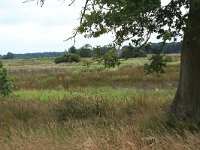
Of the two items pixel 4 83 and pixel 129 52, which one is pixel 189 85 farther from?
pixel 4 83

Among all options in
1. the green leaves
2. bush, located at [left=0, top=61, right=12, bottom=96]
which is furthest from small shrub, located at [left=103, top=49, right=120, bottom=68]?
bush, located at [left=0, top=61, right=12, bottom=96]

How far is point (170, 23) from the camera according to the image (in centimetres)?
1029

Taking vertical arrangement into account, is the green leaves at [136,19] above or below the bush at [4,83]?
above

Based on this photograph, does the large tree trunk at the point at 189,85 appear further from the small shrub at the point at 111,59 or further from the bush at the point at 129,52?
the small shrub at the point at 111,59

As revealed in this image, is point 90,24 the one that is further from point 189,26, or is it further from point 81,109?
point 81,109

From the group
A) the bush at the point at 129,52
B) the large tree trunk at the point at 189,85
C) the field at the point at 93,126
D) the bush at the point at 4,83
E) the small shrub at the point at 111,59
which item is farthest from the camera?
the bush at the point at 4,83

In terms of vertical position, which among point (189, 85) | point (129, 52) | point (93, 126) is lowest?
point (93, 126)

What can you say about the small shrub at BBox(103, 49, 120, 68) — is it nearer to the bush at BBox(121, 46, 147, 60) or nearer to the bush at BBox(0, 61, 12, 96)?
the bush at BBox(121, 46, 147, 60)

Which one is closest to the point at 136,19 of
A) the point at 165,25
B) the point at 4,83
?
the point at 165,25

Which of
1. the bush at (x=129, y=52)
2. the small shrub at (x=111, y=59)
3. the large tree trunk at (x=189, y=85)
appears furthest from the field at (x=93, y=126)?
the bush at (x=129, y=52)

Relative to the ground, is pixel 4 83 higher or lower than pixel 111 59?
lower

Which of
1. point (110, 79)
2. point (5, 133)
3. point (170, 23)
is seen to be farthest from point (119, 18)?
point (110, 79)

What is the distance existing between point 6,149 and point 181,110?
4.49m

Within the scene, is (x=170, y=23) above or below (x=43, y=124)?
above
